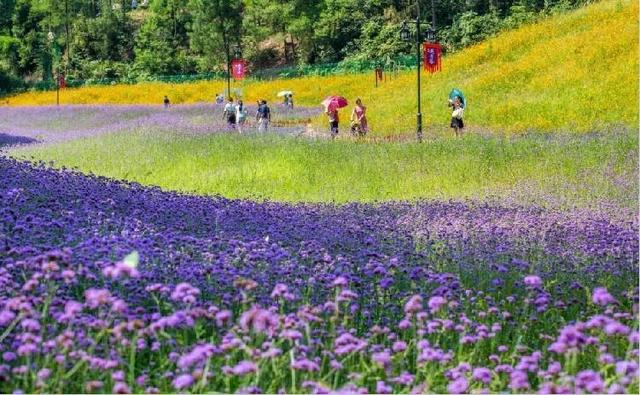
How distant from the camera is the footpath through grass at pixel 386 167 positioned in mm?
15016

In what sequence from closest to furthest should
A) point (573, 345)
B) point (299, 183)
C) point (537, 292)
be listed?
point (573, 345), point (537, 292), point (299, 183)

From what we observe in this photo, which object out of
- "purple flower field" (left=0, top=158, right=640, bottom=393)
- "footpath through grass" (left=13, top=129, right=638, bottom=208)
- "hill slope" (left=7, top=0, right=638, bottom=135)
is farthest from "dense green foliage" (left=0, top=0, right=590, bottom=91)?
"purple flower field" (left=0, top=158, right=640, bottom=393)

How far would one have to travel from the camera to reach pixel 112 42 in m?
80.4

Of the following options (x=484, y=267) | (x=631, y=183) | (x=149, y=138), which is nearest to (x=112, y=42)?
(x=149, y=138)

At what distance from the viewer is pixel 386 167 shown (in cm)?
1806

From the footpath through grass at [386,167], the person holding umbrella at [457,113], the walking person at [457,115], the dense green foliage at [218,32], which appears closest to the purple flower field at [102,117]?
the person holding umbrella at [457,113]

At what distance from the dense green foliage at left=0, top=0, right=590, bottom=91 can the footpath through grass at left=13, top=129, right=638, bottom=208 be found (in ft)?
116

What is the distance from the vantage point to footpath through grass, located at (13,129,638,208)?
15.0 metres

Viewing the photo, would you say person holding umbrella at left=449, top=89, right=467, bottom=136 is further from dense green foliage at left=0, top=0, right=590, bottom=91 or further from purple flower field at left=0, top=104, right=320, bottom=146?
dense green foliage at left=0, top=0, right=590, bottom=91

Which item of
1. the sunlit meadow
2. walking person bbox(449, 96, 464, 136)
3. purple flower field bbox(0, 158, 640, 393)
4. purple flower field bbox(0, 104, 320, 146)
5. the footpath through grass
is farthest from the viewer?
purple flower field bbox(0, 104, 320, 146)

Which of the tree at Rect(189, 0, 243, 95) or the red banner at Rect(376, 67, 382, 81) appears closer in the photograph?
the red banner at Rect(376, 67, 382, 81)

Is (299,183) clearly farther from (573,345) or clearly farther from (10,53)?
(10,53)

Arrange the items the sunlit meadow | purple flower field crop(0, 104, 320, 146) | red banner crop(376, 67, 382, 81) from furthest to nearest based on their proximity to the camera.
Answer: red banner crop(376, 67, 382, 81)
purple flower field crop(0, 104, 320, 146)
the sunlit meadow

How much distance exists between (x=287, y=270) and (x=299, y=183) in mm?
11145
